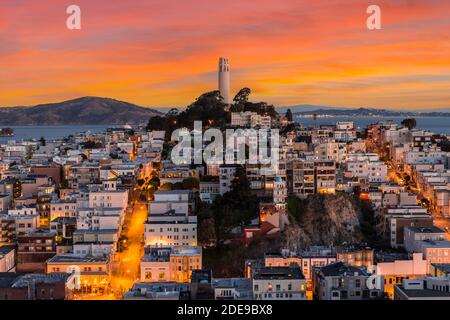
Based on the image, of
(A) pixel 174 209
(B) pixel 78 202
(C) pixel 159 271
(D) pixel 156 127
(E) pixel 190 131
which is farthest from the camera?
(D) pixel 156 127

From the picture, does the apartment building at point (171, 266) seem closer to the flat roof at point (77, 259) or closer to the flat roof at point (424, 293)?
the flat roof at point (77, 259)

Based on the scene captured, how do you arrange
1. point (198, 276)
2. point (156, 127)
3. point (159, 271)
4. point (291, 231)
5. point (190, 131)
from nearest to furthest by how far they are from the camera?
point (198, 276)
point (159, 271)
point (291, 231)
point (190, 131)
point (156, 127)

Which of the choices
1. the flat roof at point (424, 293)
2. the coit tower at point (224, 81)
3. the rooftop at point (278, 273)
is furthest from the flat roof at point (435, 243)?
the coit tower at point (224, 81)

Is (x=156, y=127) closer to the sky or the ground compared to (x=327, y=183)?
closer to the sky

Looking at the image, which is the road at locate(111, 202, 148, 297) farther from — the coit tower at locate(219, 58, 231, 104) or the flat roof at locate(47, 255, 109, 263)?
the coit tower at locate(219, 58, 231, 104)

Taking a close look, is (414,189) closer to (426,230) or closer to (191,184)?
(426,230)

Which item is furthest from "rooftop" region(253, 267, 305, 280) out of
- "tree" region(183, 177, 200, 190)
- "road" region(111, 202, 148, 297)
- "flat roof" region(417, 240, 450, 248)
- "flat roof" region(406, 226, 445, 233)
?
"tree" region(183, 177, 200, 190)
